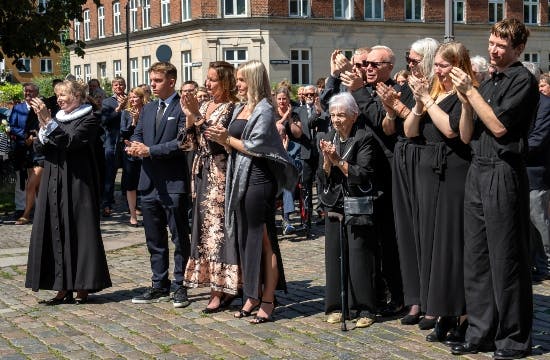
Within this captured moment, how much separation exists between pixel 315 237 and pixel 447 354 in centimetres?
634

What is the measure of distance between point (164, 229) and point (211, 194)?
0.84 meters

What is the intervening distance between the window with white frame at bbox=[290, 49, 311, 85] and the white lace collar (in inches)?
1517

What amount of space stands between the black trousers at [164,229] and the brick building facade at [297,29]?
34.4 metres

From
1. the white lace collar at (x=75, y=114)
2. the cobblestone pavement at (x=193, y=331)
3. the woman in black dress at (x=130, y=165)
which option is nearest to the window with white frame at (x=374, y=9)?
the woman in black dress at (x=130, y=165)

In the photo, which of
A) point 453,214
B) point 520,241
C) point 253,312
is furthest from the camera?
point 253,312

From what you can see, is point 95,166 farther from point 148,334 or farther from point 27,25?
point 27,25

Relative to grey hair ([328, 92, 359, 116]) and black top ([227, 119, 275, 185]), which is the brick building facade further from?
grey hair ([328, 92, 359, 116])

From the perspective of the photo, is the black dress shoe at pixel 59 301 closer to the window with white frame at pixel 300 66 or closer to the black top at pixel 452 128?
the black top at pixel 452 128

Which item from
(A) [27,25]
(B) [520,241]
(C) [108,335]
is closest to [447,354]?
(B) [520,241]

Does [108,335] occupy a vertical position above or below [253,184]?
below

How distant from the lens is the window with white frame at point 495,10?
52.6m

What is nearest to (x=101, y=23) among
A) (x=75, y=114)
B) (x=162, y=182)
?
(x=75, y=114)

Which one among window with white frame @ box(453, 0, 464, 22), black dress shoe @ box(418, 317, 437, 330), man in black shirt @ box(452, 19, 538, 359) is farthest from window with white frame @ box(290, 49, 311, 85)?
man in black shirt @ box(452, 19, 538, 359)

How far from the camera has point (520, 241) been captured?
6.19m
